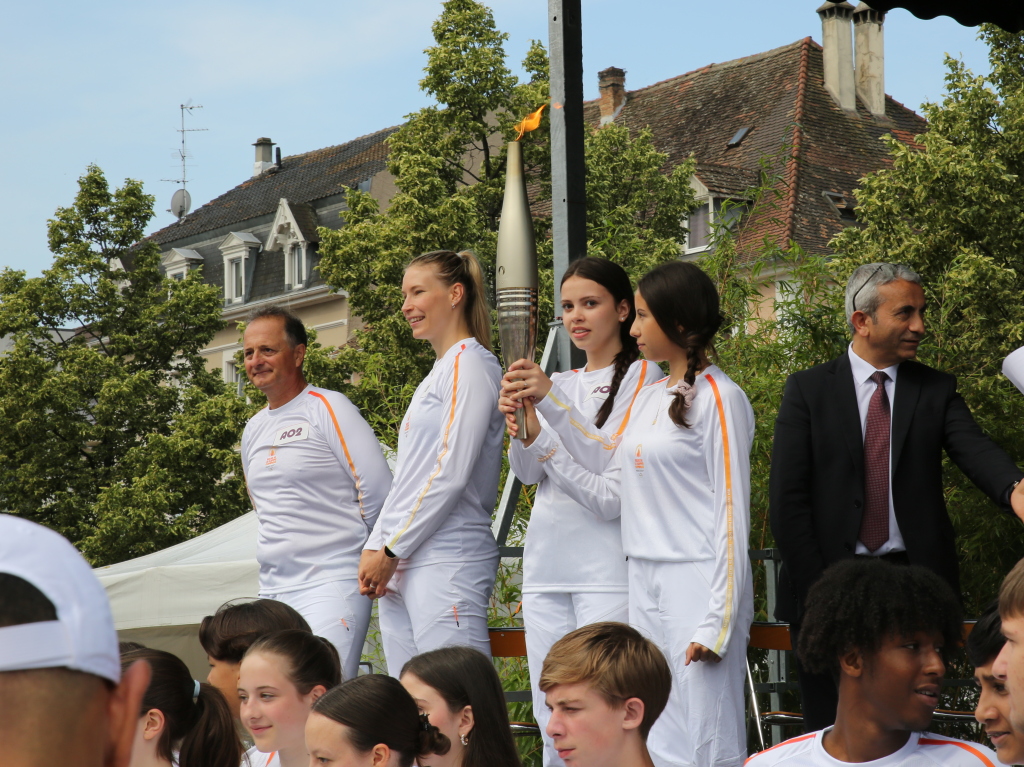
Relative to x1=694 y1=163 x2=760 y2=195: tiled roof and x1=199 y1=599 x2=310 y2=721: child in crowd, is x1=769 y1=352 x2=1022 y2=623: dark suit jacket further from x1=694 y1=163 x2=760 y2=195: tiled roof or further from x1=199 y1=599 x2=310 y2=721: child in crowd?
x1=694 y1=163 x2=760 y2=195: tiled roof

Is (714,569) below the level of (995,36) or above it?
below

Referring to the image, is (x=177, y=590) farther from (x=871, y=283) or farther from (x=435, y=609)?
(x=871, y=283)

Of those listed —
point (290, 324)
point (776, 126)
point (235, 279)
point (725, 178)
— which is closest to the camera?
point (290, 324)

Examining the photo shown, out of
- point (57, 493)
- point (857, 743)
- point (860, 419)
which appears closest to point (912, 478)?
point (860, 419)

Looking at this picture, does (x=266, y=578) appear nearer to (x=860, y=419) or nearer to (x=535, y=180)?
(x=860, y=419)

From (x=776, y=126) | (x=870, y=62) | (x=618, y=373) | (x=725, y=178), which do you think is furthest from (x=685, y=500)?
(x=870, y=62)

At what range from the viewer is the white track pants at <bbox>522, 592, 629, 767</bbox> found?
431cm

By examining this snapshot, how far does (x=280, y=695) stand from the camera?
4117 mm

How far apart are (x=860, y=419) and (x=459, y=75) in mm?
19774

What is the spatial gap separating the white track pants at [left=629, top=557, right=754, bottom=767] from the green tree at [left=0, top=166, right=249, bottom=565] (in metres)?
20.8

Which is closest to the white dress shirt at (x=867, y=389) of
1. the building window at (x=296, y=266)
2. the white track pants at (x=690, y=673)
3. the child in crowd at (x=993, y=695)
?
the white track pants at (x=690, y=673)

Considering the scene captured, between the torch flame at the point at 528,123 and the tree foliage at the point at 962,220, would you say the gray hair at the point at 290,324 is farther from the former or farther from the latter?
the tree foliage at the point at 962,220

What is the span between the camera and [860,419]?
440 cm

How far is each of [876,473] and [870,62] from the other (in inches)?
1288
